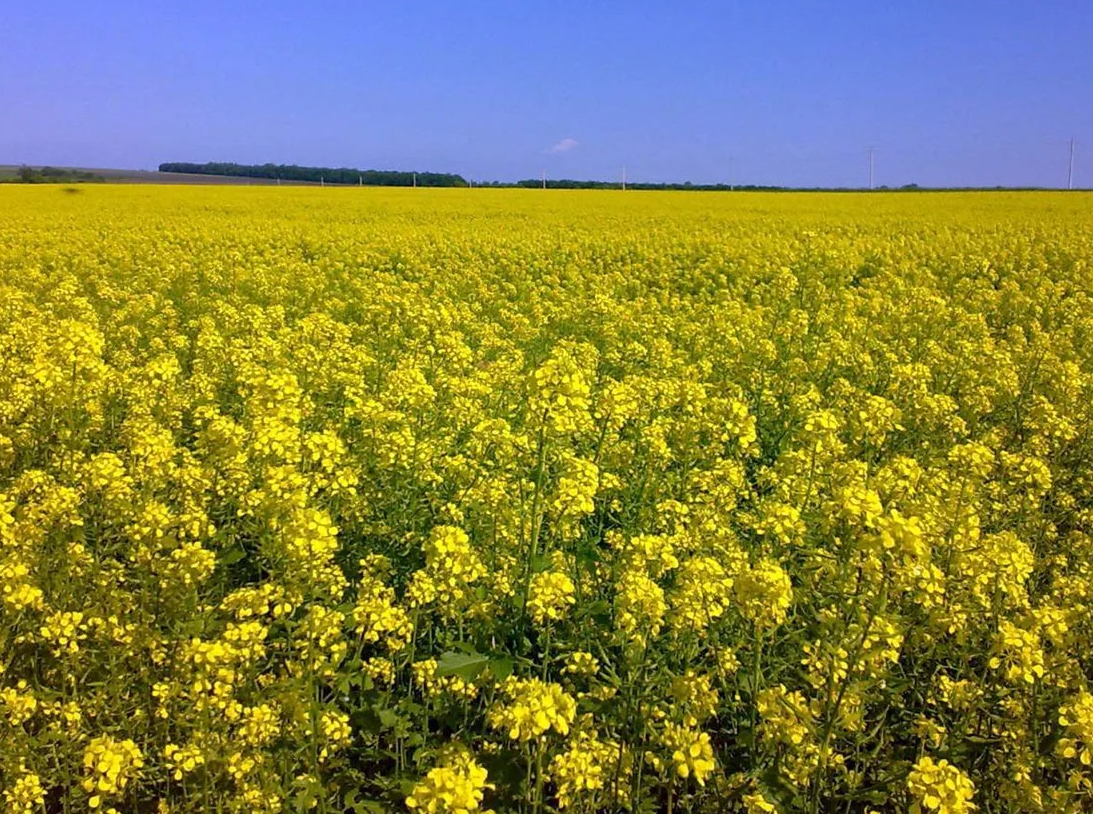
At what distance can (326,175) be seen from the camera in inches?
2532

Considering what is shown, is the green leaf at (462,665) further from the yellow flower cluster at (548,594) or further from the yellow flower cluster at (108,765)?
the yellow flower cluster at (108,765)

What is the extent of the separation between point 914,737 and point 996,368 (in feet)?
11.9

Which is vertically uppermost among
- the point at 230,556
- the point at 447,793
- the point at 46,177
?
the point at 46,177

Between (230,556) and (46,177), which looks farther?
(46,177)

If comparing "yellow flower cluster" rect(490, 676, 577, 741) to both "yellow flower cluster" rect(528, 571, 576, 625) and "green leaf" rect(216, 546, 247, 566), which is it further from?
"green leaf" rect(216, 546, 247, 566)

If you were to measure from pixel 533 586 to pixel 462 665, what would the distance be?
14.5 inches

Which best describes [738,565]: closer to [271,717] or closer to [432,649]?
[432,649]

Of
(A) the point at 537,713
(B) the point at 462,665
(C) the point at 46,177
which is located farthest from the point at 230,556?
(C) the point at 46,177

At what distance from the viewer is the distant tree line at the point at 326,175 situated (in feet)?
195

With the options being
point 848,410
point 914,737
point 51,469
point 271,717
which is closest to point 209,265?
point 51,469

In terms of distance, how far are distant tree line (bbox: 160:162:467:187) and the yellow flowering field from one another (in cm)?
5322

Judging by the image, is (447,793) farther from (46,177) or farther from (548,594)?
(46,177)

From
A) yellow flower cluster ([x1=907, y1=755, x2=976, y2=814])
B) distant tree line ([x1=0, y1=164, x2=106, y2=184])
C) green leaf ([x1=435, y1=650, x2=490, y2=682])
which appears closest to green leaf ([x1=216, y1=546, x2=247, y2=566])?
green leaf ([x1=435, y1=650, x2=490, y2=682])

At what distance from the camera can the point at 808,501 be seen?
146 inches
